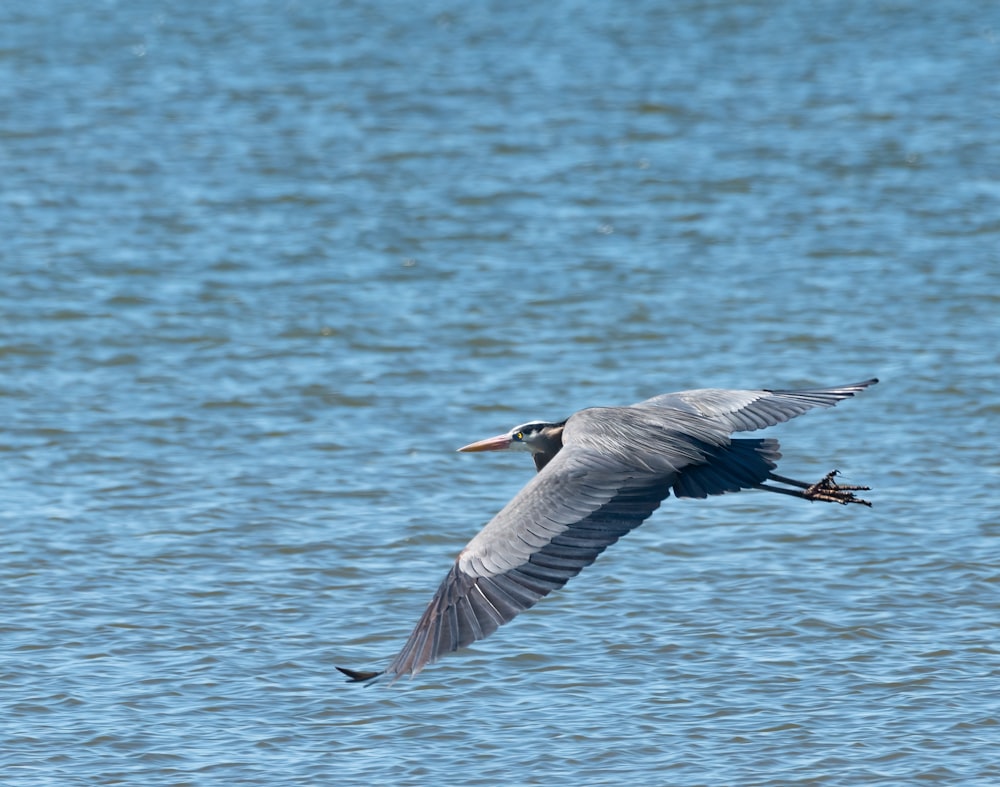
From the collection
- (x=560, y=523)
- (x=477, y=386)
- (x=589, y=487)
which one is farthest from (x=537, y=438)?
(x=477, y=386)

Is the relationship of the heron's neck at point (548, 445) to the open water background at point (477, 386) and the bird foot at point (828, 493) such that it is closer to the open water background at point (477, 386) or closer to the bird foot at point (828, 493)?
the open water background at point (477, 386)

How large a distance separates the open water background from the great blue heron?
88cm

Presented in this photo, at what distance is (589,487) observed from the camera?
257 inches

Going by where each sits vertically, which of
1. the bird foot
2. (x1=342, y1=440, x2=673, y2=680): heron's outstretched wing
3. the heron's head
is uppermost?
the heron's head

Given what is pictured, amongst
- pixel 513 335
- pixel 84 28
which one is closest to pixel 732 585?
pixel 513 335

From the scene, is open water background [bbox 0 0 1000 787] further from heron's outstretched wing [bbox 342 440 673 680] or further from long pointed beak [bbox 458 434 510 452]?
heron's outstretched wing [bbox 342 440 673 680]

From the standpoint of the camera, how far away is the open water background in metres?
7.08

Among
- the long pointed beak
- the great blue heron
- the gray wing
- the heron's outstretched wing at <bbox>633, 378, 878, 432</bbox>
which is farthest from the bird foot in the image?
the long pointed beak

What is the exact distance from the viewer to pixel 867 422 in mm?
10891

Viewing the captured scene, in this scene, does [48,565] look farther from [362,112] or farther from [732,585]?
[362,112]

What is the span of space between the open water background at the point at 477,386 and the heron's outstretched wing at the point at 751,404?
106 centimetres

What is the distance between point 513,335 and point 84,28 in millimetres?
15393

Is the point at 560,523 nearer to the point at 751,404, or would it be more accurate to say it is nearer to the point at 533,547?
the point at 533,547

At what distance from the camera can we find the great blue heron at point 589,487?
5766 millimetres
